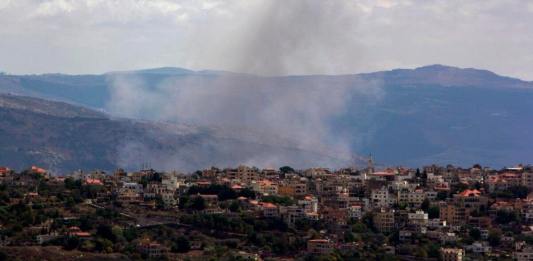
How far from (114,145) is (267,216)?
3794 inches

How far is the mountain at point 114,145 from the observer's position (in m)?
165

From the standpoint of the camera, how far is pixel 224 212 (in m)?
83.2

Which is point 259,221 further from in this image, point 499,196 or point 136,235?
point 499,196

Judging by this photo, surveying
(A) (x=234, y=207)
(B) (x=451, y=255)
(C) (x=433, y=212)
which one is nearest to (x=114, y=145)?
(C) (x=433, y=212)

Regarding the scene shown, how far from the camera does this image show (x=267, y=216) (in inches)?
3275

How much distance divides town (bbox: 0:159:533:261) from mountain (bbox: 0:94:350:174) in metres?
57.7

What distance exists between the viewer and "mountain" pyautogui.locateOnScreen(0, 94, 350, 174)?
165m

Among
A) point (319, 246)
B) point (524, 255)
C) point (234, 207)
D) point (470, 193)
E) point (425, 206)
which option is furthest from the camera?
point (470, 193)

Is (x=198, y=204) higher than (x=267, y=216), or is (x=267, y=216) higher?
(x=198, y=204)

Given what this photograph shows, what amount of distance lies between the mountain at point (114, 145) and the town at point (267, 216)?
189 ft

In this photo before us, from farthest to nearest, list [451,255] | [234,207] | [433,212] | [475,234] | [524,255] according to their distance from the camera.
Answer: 1. [433,212]
2. [234,207]
3. [475,234]
4. [524,255]
5. [451,255]

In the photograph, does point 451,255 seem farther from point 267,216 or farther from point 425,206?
point 425,206

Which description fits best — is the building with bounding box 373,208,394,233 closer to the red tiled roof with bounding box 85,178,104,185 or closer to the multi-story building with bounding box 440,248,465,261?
the multi-story building with bounding box 440,248,465,261

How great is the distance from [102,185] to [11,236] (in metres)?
18.9
